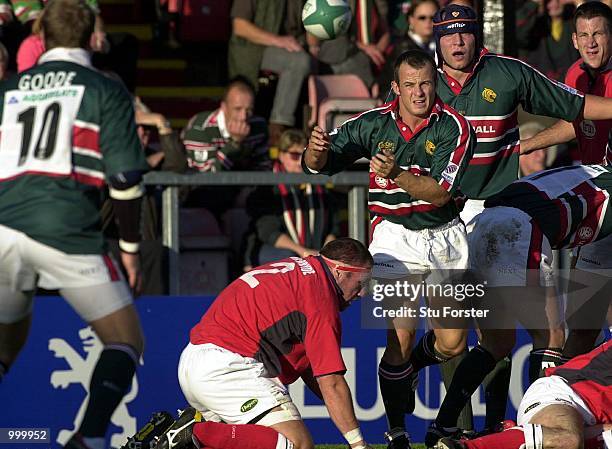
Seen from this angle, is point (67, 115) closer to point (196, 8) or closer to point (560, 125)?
point (560, 125)

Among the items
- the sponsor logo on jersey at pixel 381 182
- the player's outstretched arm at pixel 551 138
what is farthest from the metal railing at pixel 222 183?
the sponsor logo on jersey at pixel 381 182

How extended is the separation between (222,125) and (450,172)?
3.44 metres

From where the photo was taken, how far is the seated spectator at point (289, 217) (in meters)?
10.2

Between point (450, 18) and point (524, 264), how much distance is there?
158cm

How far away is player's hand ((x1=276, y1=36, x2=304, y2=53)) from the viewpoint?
11.7 meters

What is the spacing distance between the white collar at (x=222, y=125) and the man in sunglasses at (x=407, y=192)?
2.72m

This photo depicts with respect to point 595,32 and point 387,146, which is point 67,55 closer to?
point 387,146

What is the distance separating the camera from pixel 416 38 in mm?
12359

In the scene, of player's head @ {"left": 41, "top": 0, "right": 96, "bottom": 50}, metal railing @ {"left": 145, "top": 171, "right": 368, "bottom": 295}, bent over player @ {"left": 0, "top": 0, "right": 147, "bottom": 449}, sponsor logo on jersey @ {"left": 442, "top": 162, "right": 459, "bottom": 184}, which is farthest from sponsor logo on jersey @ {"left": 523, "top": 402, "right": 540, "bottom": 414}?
metal railing @ {"left": 145, "top": 171, "right": 368, "bottom": 295}

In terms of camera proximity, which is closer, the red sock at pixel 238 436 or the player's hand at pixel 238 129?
Result: the red sock at pixel 238 436

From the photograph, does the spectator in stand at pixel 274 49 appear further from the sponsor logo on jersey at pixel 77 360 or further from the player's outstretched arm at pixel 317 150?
the player's outstretched arm at pixel 317 150

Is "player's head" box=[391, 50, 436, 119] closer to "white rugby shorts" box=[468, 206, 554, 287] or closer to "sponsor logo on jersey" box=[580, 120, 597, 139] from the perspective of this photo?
"white rugby shorts" box=[468, 206, 554, 287]

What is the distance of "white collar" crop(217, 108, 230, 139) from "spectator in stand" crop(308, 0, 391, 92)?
4.65 ft

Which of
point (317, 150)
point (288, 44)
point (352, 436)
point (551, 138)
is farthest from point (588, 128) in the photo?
point (288, 44)
